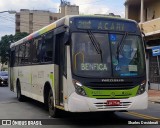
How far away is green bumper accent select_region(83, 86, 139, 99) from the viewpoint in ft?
33.6

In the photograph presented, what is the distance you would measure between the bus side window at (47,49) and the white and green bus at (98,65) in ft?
2.20

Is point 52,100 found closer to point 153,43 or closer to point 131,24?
point 131,24

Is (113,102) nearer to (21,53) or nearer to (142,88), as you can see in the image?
(142,88)

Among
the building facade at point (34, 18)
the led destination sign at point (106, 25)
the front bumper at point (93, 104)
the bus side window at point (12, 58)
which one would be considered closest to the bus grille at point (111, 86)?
the front bumper at point (93, 104)

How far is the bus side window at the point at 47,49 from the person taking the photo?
12.4 m

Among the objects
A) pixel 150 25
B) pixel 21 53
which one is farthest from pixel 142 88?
pixel 150 25

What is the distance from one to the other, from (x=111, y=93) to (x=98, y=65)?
83 centimetres

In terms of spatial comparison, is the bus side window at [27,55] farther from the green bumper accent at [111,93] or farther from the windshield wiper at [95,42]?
the green bumper accent at [111,93]

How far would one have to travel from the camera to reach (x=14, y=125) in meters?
11.1

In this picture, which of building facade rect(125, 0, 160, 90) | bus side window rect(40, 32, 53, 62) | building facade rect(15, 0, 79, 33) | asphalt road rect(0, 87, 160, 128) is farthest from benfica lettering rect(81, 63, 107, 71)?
building facade rect(15, 0, 79, 33)

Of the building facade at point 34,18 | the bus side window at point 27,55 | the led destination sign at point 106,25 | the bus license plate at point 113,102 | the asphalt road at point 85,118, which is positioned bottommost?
the asphalt road at point 85,118

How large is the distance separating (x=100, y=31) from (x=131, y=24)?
3.47 feet

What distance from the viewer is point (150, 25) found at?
94.9ft

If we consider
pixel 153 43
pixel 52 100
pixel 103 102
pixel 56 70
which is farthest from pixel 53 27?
pixel 153 43
